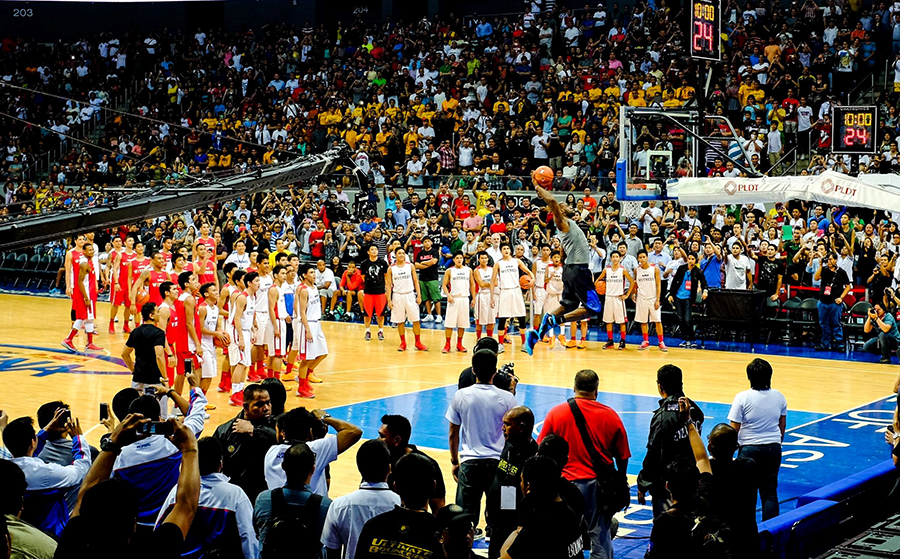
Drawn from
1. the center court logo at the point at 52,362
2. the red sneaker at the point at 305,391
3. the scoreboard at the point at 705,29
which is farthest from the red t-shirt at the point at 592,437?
the scoreboard at the point at 705,29

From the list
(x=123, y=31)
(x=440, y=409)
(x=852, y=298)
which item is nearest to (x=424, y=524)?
(x=440, y=409)

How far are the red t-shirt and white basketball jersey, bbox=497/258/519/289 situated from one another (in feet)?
40.4

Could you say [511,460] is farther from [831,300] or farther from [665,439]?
[831,300]

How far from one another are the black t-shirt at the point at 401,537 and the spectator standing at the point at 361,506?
0.47m

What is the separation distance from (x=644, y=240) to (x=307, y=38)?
1707cm

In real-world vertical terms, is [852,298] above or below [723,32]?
below

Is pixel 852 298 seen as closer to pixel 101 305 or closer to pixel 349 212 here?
pixel 349 212

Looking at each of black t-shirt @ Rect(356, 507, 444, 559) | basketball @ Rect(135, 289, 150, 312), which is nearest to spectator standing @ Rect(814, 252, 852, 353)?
basketball @ Rect(135, 289, 150, 312)

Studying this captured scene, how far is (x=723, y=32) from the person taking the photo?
1056 inches

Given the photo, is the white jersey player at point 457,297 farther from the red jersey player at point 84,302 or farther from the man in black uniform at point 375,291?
the red jersey player at point 84,302

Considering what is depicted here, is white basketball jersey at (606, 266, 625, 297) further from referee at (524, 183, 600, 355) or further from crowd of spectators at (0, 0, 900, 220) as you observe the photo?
referee at (524, 183, 600, 355)

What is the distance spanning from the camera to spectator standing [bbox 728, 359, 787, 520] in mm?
8000

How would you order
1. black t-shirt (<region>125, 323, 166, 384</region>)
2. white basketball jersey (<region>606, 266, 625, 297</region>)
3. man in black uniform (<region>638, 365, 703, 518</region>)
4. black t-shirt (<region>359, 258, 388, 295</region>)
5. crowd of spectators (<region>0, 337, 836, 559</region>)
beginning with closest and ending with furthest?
1. crowd of spectators (<region>0, 337, 836, 559</region>)
2. man in black uniform (<region>638, 365, 703, 518</region>)
3. black t-shirt (<region>125, 323, 166, 384</region>)
4. white basketball jersey (<region>606, 266, 625, 297</region>)
5. black t-shirt (<region>359, 258, 388, 295</region>)

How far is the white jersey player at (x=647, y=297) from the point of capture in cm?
1878
